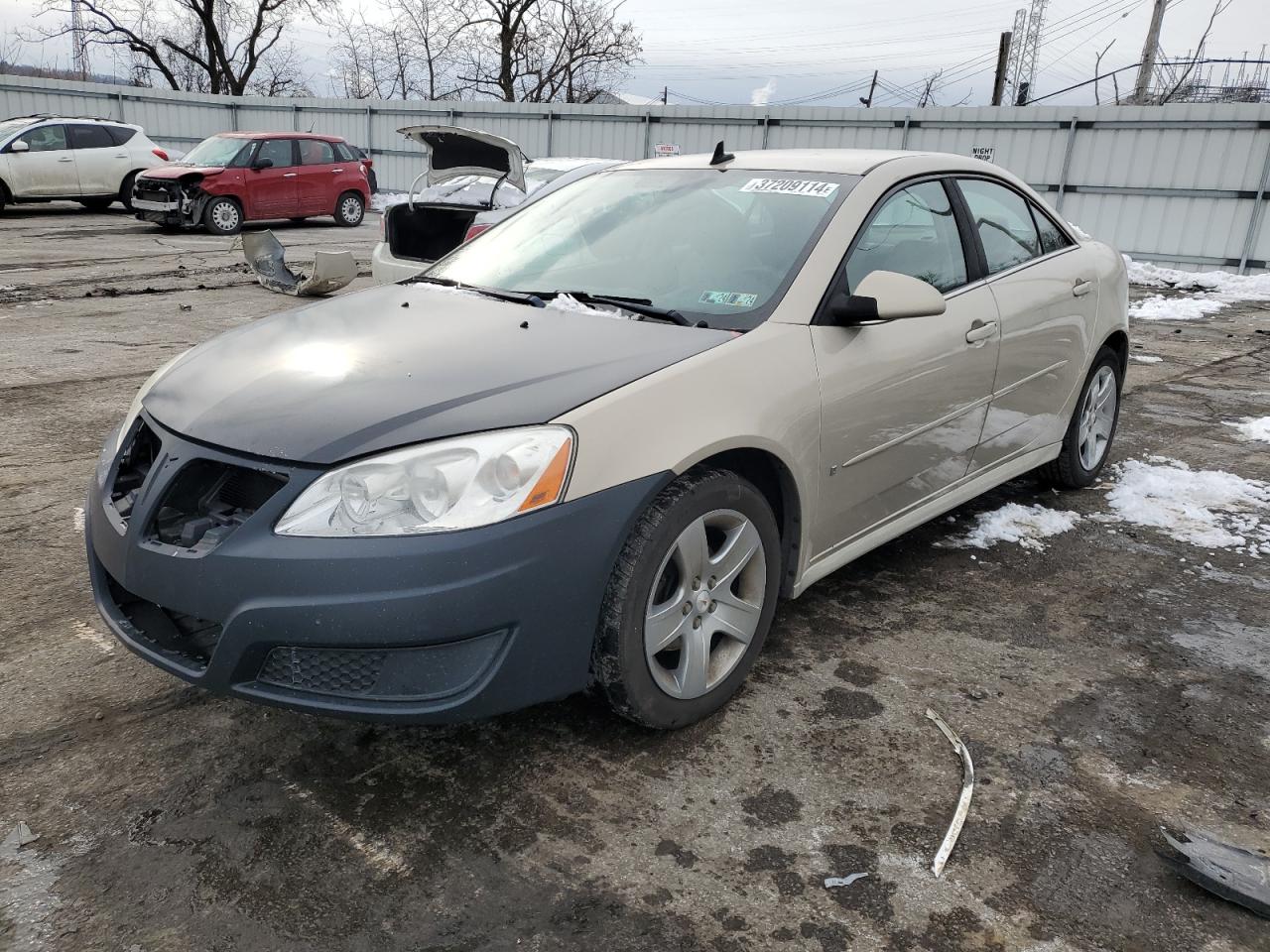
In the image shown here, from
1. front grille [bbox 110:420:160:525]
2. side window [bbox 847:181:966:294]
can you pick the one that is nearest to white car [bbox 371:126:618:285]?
side window [bbox 847:181:966:294]

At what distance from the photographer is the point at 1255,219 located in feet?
48.3

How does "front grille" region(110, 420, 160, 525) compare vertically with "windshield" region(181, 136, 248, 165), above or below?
below

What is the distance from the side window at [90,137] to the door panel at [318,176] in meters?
3.31

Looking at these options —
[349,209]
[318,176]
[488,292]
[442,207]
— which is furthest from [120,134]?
[488,292]

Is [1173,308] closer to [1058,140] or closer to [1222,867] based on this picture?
[1058,140]

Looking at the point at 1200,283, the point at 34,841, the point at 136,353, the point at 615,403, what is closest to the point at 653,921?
the point at 615,403

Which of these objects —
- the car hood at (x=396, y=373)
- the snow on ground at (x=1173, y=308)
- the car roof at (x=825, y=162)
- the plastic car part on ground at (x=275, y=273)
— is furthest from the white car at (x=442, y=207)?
the snow on ground at (x=1173, y=308)

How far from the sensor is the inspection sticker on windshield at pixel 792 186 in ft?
10.8

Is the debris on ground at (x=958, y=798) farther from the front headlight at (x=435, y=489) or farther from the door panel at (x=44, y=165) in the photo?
the door panel at (x=44, y=165)

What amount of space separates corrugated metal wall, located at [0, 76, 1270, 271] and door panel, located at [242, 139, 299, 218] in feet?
21.8

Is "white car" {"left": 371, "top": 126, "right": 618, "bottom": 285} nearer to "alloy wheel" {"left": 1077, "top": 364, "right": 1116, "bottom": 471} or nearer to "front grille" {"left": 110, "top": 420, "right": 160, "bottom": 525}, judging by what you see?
"alloy wheel" {"left": 1077, "top": 364, "right": 1116, "bottom": 471}

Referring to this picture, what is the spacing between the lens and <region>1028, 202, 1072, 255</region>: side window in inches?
170

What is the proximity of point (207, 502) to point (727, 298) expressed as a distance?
156 cm

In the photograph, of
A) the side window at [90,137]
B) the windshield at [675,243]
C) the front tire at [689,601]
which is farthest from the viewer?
the side window at [90,137]
